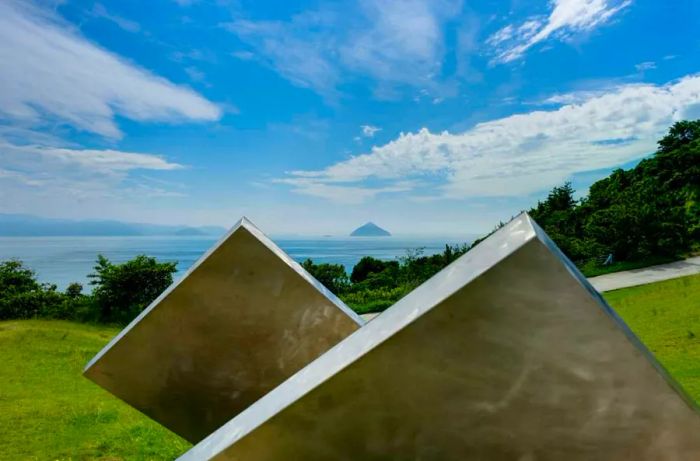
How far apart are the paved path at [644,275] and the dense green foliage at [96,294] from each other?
7311 mm

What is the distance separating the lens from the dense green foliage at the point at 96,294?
605 inches

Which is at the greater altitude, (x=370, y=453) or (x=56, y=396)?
(x=370, y=453)

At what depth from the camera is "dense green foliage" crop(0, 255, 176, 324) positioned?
1538 cm

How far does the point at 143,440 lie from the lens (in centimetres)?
675

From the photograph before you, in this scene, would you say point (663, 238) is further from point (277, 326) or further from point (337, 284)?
point (277, 326)

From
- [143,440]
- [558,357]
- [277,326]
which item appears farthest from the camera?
[143,440]

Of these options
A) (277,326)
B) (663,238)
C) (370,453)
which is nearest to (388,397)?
(370,453)

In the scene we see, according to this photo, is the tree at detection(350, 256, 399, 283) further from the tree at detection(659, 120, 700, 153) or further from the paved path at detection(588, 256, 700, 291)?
the tree at detection(659, 120, 700, 153)

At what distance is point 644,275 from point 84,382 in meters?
17.7

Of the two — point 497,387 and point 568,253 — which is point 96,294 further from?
point 568,253

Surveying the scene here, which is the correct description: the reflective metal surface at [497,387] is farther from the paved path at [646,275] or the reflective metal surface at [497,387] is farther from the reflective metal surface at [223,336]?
the paved path at [646,275]

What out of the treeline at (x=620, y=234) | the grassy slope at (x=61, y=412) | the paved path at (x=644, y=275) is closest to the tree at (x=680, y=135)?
the treeline at (x=620, y=234)

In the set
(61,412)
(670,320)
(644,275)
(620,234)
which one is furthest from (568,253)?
(61,412)

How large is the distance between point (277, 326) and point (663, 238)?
21.3m
